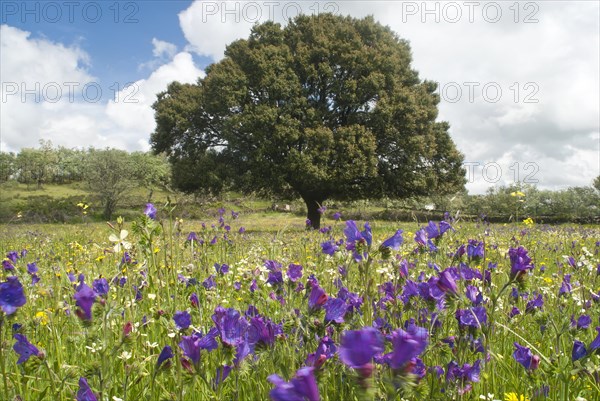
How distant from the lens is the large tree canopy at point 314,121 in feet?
69.6

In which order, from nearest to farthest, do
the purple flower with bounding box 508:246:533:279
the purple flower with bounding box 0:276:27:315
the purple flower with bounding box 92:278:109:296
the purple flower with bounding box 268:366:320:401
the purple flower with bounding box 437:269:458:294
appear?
the purple flower with bounding box 268:366:320:401, the purple flower with bounding box 0:276:27:315, the purple flower with bounding box 437:269:458:294, the purple flower with bounding box 508:246:533:279, the purple flower with bounding box 92:278:109:296

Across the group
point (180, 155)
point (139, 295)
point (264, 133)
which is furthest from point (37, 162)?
point (139, 295)

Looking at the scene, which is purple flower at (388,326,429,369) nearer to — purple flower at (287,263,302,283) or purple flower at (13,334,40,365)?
purple flower at (287,263,302,283)

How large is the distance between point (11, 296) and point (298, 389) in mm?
1104

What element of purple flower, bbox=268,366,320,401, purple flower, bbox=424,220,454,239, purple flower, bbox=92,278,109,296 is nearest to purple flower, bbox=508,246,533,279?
purple flower, bbox=424,220,454,239

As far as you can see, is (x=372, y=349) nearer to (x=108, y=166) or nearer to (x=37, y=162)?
(x=108, y=166)

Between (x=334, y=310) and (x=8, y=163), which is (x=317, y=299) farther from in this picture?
(x=8, y=163)

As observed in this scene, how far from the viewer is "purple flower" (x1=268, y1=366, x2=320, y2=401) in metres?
0.91

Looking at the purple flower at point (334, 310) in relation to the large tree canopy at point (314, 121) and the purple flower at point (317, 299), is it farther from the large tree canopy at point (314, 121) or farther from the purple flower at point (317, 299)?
the large tree canopy at point (314, 121)

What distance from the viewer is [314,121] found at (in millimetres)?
21781

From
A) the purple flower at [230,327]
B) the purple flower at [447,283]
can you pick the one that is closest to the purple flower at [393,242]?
the purple flower at [447,283]

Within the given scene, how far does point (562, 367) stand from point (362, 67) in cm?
2227

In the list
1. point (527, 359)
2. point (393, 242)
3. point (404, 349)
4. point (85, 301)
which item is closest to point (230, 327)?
point (85, 301)

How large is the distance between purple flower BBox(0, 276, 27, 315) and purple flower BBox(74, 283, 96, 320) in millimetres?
227
